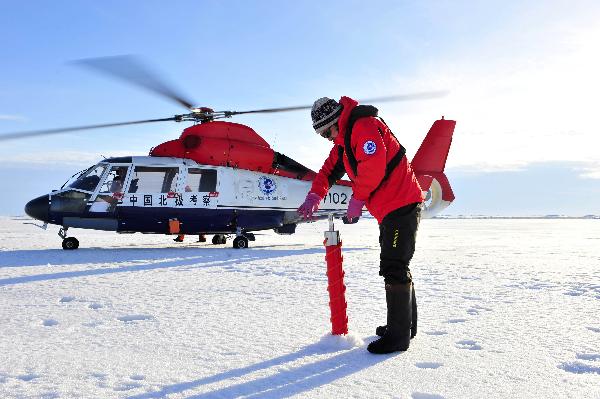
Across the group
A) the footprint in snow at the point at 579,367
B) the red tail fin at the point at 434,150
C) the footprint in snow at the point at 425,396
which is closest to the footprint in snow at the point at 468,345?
the footprint in snow at the point at 579,367

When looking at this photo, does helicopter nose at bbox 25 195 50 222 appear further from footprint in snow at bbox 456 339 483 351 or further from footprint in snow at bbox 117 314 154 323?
footprint in snow at bbox 456 339 483 351

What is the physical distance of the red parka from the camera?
268cm

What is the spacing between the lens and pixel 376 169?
2.68 meters

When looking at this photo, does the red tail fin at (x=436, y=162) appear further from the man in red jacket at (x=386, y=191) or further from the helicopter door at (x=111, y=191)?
the man in red jacket at (x=386, y=191)

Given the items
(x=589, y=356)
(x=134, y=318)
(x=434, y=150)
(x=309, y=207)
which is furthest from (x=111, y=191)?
(x=589, y=356)

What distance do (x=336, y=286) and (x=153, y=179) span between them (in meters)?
8.29

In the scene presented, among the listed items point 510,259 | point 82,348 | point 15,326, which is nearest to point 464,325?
point 82,348

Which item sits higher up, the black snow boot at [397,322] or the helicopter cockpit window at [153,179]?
the helicopter cockpit window at [153,179]

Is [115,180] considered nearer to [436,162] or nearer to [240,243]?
[240,243]

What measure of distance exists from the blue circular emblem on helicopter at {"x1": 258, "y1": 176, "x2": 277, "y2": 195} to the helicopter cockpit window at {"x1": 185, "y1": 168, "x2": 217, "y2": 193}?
1.12 m

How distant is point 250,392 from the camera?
1.94m

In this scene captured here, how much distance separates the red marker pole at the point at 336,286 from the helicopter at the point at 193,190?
680 centimetres

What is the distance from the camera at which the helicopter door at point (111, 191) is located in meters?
10.0

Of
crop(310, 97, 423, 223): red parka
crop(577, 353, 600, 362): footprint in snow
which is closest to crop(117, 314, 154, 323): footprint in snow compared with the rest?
crop(310, 97, 423, 223): red parka
